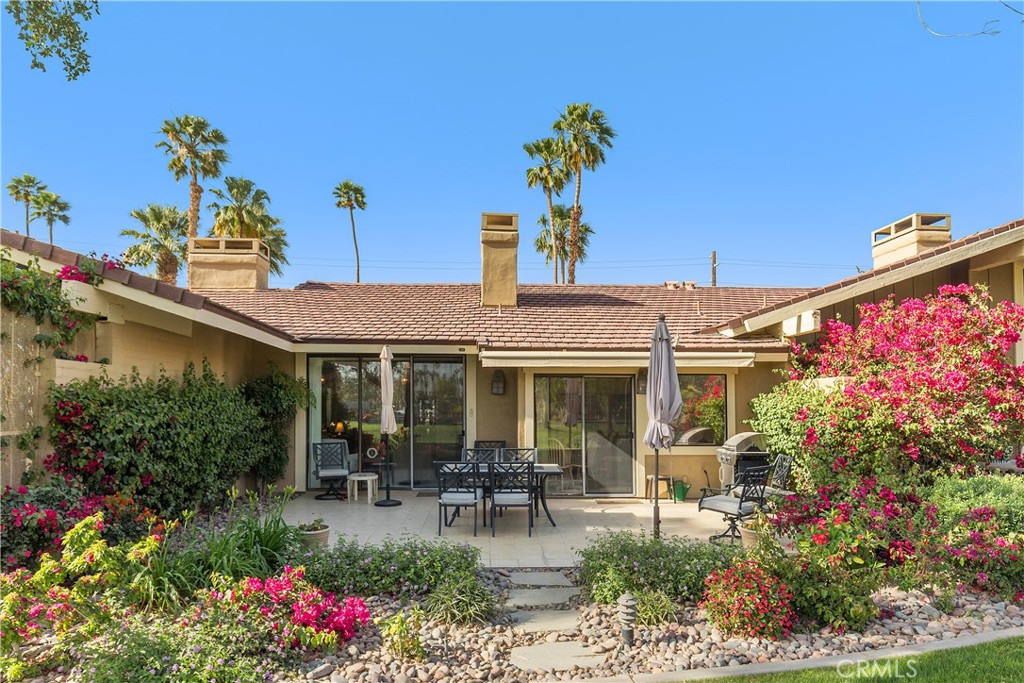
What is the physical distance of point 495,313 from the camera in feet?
55.5

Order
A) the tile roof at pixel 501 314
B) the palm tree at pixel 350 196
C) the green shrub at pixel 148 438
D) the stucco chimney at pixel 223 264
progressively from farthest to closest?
the palm tree at pixel 350 196 → the stucco chimney at pixel 223 264 → the tile roof at pixel 501 314 → the green shrub at pixel 148 438

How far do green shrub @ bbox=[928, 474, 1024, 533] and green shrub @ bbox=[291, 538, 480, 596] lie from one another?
6.55 meters

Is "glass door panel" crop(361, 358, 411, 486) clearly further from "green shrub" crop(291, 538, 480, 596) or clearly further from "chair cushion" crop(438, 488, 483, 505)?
"green shrub" crop(291, 538, 480, 596)

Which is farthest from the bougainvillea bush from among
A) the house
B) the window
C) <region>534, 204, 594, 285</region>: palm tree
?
<region>534, 204, 594, 285</region>: palm tree

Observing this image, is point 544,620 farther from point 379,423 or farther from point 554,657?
point 379,423

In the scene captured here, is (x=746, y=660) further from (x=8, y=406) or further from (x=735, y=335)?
(x=8, y=406)

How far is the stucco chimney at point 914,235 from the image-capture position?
1741 cm

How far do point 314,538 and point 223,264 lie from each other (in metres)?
14.0

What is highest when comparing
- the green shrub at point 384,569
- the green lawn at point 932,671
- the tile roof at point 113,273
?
the tile roof at point 113,273

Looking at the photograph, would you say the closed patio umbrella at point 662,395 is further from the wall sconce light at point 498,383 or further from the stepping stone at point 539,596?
the wall sconce light at point 498,383

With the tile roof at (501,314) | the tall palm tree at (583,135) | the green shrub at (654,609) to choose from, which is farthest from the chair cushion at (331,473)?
the tall palm tree at (583,135)

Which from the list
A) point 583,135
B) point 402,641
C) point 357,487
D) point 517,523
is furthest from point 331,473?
point 583,135

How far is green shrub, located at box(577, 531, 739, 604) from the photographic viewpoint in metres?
6.76

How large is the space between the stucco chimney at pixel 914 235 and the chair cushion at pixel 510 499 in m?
14.3
